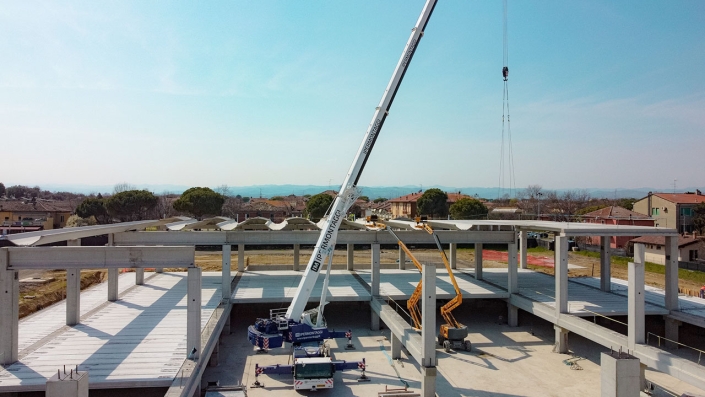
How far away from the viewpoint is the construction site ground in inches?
683

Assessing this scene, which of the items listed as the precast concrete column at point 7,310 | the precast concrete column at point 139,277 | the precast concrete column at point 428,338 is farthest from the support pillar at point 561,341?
the precast concrete column at point 139,277

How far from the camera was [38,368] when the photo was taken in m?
14.5

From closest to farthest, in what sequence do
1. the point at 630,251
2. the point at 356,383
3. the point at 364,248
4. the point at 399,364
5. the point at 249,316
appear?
the point at 356,383 → the point at 399,364 → the point at 249,316 → the point at 630,251 → the point at 364,248

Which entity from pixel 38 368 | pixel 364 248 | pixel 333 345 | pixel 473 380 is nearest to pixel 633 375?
pixel 473 380

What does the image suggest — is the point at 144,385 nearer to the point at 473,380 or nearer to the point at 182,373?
the point at 182,373

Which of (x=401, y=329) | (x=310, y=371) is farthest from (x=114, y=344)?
(x=401, y=329)

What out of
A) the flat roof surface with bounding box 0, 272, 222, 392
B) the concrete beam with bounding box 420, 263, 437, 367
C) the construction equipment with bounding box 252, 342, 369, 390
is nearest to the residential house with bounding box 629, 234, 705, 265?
the concrete beam with bounding box 420, 263, 437, 367

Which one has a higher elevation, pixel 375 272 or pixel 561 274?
pixel 561 274

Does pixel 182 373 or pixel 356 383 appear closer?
pixel 182 373

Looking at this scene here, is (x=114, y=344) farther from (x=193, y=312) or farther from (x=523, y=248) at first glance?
(x=523, y=248)

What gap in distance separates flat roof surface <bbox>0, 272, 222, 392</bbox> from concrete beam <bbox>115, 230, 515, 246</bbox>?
332 cm

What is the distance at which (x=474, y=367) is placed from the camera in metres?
19.8

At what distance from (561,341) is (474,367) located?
5286 mm

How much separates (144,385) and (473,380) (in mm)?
12377
